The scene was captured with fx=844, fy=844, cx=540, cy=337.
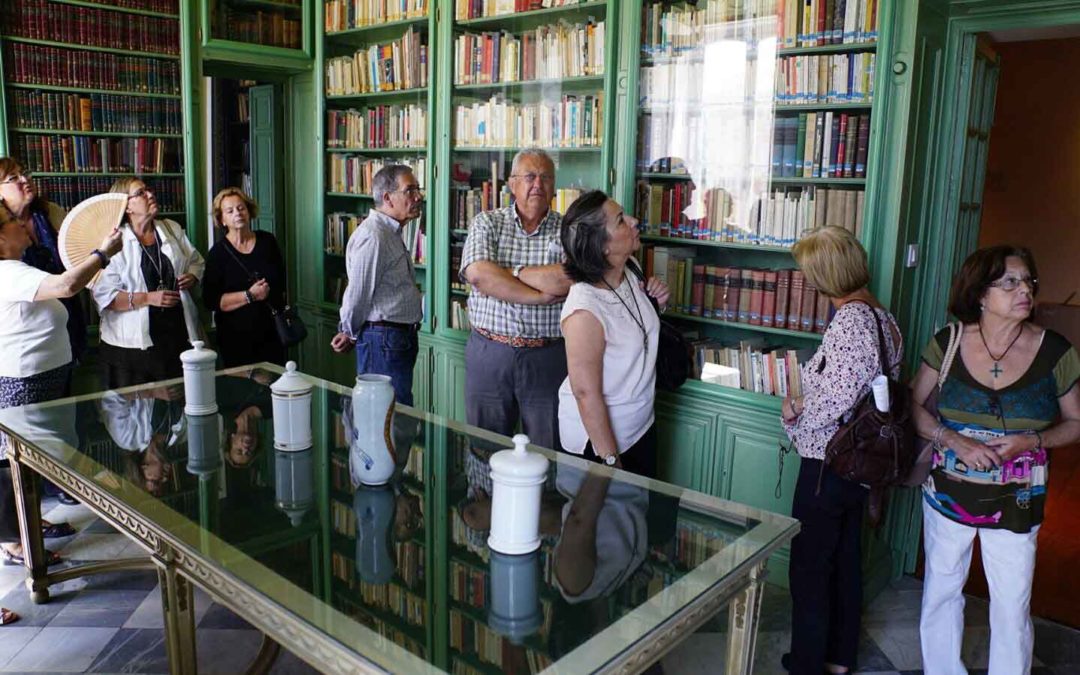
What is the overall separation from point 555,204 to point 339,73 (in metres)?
1.95

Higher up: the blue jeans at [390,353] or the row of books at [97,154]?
the row of books at [97,154]

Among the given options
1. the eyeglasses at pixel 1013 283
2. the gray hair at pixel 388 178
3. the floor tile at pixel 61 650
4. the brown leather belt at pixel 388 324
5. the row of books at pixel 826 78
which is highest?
the row of books at pixel 826 78

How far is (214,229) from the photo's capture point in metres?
5.98

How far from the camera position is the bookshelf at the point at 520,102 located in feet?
13.2

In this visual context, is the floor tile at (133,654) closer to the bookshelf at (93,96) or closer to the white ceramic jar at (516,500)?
the white ceramic jar at (516,500)

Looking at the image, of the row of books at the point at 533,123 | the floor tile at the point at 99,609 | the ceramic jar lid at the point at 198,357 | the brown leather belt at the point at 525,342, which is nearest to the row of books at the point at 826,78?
the row of books at the point at 533,123

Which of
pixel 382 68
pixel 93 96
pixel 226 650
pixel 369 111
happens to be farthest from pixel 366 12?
pixel 226 650

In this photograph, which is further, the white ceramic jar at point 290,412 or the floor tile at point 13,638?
the floor tile at point 13,638

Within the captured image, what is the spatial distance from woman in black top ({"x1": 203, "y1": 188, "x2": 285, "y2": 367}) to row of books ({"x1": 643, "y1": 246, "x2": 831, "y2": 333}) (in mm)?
2061

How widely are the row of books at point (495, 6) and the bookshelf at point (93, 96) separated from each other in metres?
2.01

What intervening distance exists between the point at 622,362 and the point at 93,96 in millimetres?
4181

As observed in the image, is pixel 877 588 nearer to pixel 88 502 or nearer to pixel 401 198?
pixel 401 198

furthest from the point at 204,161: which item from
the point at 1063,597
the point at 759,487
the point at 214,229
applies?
the point at 1063,597

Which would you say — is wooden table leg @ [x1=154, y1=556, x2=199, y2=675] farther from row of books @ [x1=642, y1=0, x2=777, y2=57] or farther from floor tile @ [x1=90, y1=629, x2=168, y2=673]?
row of books @ [x1=642, y1=0, x2=777, y2=57]
